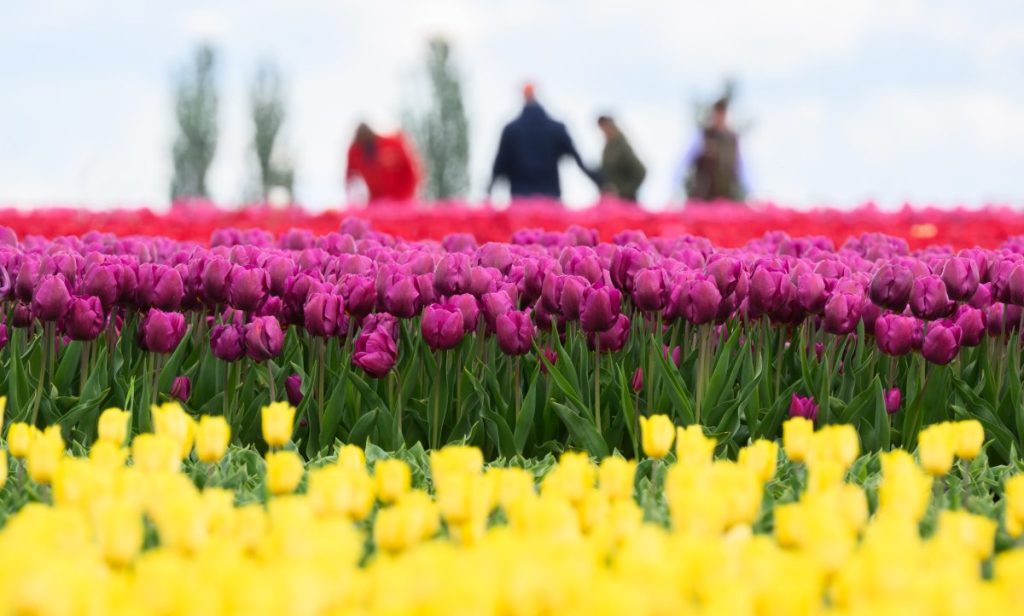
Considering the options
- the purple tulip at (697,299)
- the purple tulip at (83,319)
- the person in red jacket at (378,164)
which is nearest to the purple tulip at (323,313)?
the purple tulip at (83,319)

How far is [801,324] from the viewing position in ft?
15.4

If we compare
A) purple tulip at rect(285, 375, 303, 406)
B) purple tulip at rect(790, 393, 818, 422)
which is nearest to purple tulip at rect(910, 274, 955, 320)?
purple tulip at rect(790, 393, 818, 422)

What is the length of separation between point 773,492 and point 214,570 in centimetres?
185

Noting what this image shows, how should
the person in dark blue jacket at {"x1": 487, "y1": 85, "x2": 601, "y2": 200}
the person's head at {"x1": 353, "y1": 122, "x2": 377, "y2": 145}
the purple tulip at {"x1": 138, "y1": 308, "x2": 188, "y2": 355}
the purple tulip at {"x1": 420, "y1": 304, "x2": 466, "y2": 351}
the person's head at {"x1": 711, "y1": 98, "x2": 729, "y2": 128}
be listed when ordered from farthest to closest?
the person's head at {"x1": 711, "y1": 98, "x2": 729, "y2": 128}, the person's head at {"x1": 353, "y1": 122, "x2": 377, "y2": 145}, the person in dark blue jacket at {"x1": 487, "y1": 85, "x2": 601, "y2": 200}, the purple tulip at {"x1": 138, "y1": 308, "x2": 188, "y2": 355}, the purple tulip at {"x1": 420, "y1": 304, "x2": 466, "y2": 351}

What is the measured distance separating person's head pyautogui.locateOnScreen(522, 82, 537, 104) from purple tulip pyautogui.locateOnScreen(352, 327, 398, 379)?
11.9 m

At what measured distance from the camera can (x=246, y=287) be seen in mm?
4215

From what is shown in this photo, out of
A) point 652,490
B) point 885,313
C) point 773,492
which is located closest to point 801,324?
point 885,313

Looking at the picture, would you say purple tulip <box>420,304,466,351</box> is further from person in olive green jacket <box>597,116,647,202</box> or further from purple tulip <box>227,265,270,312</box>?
person in olive green jacket <box>597,116,647,202</box>

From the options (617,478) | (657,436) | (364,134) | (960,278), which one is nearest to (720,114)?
(364,134)

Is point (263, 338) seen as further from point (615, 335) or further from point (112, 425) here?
point (112, 425)

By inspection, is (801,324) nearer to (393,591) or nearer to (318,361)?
(318,361)

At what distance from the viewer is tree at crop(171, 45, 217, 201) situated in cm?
4044

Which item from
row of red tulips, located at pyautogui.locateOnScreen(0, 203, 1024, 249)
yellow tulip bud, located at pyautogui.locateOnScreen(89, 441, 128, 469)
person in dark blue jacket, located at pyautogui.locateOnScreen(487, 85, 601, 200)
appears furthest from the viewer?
person in dark blue jacket, located at pyautogui.locateOnScreen(487, 85, 601, 200)

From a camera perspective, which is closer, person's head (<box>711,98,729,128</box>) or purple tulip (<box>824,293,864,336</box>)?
purple tulip (<box>824,293,864,336</box>)
